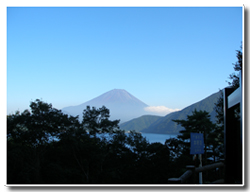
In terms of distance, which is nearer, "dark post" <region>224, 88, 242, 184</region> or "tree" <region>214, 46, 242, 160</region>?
"dark post" <region>224, 88, 242, 184</region>

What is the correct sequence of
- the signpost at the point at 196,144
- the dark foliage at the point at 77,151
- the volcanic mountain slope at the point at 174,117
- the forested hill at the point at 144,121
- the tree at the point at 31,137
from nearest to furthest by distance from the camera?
1. the signpost at the point at 196,144
2. the tree at the point at 31,137
3. the dark foliage at the point at 77,151
4. the volcanic mountain slope at the point at 174,117
5. the forested hill at the point at 144,121

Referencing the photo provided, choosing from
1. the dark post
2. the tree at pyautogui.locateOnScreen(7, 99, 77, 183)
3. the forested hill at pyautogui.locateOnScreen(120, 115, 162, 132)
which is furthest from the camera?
the forested hill at pyautogui.locateOnScreen(120, 115, 162, 132)

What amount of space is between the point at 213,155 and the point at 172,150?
170 centimetres

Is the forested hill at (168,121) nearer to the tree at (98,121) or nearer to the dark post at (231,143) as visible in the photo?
the tree at (98,121)

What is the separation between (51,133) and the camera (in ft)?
26.3

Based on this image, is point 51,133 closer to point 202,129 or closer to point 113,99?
point 202,129

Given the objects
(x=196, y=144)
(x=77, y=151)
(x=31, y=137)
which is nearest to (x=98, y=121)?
(x=77, y=151)

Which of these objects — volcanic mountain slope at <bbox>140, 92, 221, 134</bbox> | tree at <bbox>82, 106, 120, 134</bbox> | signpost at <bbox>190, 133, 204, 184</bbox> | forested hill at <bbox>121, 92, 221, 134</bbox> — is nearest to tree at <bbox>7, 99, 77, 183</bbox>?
tree at <bbox>82, 106, 120, 134</bbox>

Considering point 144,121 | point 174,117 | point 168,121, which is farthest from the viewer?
point 144,121

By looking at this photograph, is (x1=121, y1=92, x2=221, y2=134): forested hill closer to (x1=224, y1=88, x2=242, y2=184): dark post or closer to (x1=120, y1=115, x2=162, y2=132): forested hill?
(x1=120, y1=115, x2=162, y2=132): forested hill

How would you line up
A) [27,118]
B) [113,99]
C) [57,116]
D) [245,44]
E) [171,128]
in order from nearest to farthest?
[245,44], [27,118], [57,116], [171,128], [113,99]

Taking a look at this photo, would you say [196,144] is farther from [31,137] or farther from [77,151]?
[77,151]

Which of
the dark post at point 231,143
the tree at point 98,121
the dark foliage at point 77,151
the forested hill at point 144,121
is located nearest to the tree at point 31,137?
the dark foliage at point 77,151
